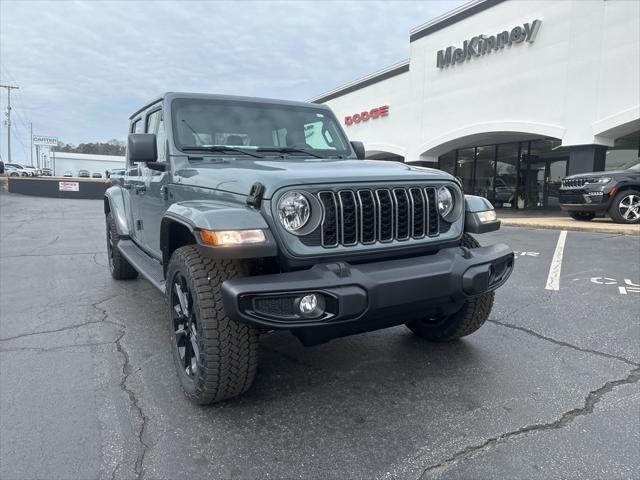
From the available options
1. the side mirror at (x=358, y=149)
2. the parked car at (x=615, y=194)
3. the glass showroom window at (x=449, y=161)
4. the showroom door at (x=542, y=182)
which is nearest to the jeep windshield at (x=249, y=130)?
the side mirror at (x=358, y=149)

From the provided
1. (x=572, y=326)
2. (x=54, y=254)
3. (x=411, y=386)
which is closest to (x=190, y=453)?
(x=411, y=386)

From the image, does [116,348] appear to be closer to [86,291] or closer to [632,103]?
[86,291]

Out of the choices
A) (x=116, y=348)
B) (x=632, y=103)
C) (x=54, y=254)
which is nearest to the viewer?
(x=116, y=348)

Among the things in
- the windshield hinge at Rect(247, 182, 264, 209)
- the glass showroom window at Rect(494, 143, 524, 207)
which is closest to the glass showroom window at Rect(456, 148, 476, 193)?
the glass showroom window at Rect(494, 143, 524, 207)

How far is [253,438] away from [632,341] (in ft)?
9.97

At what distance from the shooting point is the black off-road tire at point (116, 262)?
5.64m

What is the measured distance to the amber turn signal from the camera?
2.28 meters

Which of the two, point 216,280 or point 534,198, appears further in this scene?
point 534,198

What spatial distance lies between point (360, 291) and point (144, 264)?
259 centimetres

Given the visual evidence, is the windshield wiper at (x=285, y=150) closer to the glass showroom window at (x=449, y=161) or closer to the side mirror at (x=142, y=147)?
the side mirror at (x=142, y=147)

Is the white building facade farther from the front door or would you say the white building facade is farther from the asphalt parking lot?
the asphalt parking lot

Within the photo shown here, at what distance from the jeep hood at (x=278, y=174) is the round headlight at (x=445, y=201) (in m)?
0.08

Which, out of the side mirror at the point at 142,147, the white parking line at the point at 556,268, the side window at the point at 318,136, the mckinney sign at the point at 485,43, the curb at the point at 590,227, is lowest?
the white parking line at the point at 556,268

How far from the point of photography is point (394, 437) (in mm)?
2393
